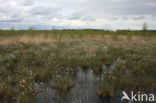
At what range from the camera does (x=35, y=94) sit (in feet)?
24.2

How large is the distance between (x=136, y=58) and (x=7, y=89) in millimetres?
9707

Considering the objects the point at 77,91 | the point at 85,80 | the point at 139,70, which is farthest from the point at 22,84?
the point at 139,70

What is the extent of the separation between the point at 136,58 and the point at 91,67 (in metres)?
4.20

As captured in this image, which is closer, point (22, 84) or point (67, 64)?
point (22, 84)

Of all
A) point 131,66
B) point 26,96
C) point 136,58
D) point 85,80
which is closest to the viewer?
point 26,96

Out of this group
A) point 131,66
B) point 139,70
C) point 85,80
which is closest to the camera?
point 85,80

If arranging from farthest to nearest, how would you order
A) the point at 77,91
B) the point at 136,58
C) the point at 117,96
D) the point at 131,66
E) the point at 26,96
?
1. the point at 136,58
2. the point at 131,66
3. the point at 77,91
4. the point at 117,96
5. the point at 26,96

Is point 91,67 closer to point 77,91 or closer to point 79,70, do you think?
point 79,70

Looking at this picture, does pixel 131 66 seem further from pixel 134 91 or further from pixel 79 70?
pixel 134 91

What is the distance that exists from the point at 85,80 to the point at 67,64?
112 inches

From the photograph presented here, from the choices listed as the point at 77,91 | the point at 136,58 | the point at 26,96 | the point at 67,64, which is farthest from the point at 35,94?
the point at 136,58

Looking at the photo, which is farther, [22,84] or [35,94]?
[22,84]

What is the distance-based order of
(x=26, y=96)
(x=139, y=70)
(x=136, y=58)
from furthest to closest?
(x=136, y=58)
(x=139, y=70)
(x=26, y=96)

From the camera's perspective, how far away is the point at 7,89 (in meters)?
7.52
